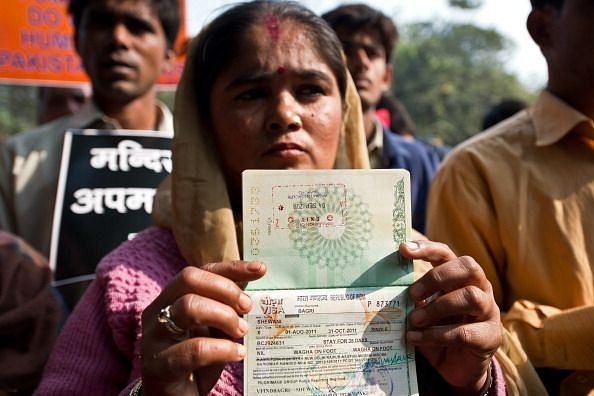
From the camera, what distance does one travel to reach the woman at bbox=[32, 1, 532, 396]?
4.85 ft

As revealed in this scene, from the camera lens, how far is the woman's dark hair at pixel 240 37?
190 centimetres

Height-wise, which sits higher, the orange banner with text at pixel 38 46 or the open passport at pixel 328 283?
the orange banner with text at pixel 38 46

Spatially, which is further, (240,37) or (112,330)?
(240,37)

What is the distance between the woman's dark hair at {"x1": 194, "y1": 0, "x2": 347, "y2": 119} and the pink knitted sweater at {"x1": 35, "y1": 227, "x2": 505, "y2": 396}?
1.51 feet

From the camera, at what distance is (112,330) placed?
1774 millimetres

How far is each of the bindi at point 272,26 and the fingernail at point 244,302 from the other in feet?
2.48

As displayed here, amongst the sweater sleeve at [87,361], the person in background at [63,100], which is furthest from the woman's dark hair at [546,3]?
the person in background at [63,100]

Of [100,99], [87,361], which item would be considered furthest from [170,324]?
[100,99]

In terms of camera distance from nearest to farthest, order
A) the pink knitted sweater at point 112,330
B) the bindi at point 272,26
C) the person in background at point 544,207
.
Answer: the pink knitted sweater at point 112,330, the bindi at point 272,26, the person in background at point 544,207

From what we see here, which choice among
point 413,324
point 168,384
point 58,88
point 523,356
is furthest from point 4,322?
point 58,88

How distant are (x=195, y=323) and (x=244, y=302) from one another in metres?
0.11

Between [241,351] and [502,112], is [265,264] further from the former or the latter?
[502,112]

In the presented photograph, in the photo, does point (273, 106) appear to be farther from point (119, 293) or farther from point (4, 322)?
point (4, 322)

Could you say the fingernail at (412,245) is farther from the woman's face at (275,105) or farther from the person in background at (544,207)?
the person in background at (544,207)
